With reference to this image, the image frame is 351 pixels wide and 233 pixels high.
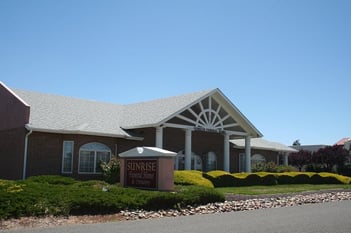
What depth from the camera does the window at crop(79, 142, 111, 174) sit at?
26.2 metres

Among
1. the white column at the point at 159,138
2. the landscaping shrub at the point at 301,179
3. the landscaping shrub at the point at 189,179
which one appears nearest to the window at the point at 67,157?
the white column at the point at 159,138

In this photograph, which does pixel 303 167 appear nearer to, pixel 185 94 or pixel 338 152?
pixel 338 152

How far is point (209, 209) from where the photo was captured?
14.5 metres

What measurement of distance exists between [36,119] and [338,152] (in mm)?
39453

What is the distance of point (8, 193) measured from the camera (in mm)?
11852

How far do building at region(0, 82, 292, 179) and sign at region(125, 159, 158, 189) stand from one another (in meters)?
6.98

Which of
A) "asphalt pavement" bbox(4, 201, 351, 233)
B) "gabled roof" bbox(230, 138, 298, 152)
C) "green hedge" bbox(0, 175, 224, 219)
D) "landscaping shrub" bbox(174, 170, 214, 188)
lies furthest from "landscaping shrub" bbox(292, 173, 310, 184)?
"asphalt pavement" bbox(4, 201, 351, 233)

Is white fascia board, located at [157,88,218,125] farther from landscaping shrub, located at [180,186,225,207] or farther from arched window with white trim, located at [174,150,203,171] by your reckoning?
landscaping shrub, located at [180,186,225,207]

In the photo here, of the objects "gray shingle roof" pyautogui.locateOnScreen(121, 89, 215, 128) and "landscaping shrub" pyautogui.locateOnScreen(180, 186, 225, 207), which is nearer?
"landscaping shrub" pyautogui.locateOnScreen(180, 186, 225, 207)

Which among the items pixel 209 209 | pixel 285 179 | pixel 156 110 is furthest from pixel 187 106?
pixel 209 209

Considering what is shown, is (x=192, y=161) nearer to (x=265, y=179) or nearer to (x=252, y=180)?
(x=252, y=180)

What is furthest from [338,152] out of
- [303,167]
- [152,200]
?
[152,200]

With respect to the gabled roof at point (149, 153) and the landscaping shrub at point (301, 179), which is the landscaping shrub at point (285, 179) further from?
the gabled roof at point (149, 153)

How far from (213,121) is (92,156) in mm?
8901
